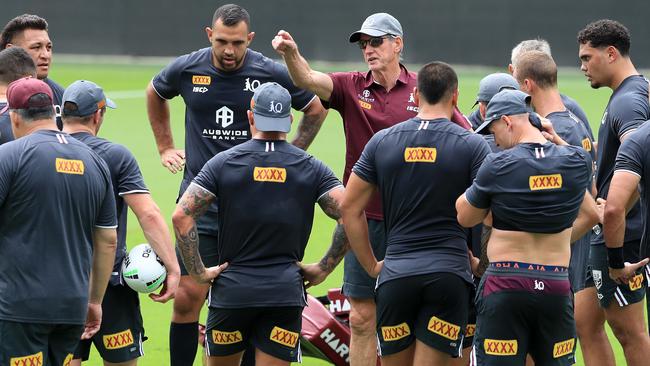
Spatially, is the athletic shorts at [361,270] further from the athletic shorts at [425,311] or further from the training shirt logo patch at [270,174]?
the training shirt logo patch at [270,174]

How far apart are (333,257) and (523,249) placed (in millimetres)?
1323

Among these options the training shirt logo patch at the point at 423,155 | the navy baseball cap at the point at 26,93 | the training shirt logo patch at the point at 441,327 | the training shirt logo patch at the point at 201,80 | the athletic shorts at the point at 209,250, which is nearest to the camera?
the navy baseball cap at the point at 26,93

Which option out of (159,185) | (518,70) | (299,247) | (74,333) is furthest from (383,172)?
(159,185)

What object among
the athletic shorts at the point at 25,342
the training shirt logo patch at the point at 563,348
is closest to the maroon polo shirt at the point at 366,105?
the training shirt logo patch at the point at 563,348

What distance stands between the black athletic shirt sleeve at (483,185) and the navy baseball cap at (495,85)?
0.90 metres

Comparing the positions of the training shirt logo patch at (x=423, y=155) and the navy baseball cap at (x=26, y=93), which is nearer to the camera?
the navy baseball cap at (x=26, y=93)

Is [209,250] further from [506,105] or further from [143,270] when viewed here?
[506,105]

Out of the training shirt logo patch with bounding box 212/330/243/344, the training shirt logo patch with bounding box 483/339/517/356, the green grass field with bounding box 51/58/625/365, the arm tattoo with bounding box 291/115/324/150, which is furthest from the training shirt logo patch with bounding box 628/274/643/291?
the training shirt logo patch with bounding box 212/330/243/344

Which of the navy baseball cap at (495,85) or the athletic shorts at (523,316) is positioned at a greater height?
the navy baseball cap at (495,85)

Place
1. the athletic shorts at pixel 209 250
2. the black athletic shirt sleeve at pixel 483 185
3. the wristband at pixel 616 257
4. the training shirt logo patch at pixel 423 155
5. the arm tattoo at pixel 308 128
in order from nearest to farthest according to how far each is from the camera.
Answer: the black athletic shirt sleeve at pixel 483 185 < the training shirt logo patch at pixel 423 155 < the wristband at pixel 616 257 < the athletic shorts at pixel 209 250 < the arm tattoo at pixel 308 128

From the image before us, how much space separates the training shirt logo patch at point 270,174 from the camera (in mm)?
6758

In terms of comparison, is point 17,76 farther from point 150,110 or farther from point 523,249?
point 523,249

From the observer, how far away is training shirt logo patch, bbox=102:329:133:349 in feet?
24.3

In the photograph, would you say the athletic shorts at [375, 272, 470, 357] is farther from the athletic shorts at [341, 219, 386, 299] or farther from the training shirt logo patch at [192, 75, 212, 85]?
the training shirt logo patch at [192, 75, 212, 85]
